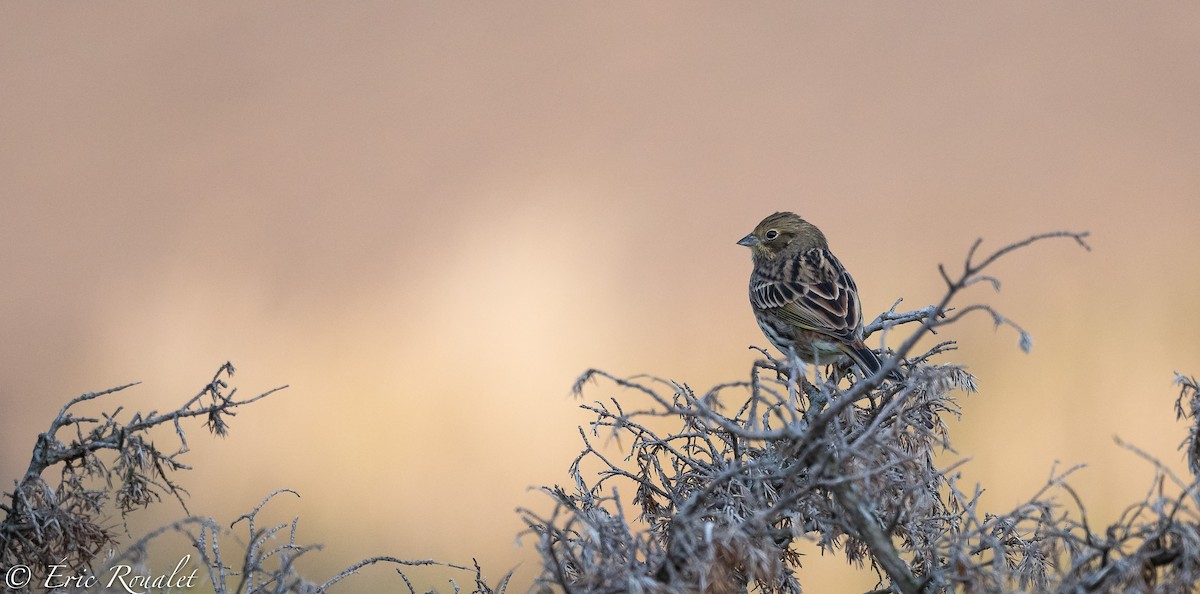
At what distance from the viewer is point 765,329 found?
481 cm

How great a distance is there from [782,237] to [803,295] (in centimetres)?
73

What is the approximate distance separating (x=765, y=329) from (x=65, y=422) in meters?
3.13

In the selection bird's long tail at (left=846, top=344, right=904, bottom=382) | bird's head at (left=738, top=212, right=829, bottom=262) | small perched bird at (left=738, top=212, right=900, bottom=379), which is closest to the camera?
bird's long tail at (left=846, top=344, right=904, bottom=382)

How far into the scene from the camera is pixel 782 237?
5094 millimetres

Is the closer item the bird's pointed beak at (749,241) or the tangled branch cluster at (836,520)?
the tangled branch cluster at (836,520)

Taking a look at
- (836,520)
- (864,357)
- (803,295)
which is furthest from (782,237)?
(836,520)

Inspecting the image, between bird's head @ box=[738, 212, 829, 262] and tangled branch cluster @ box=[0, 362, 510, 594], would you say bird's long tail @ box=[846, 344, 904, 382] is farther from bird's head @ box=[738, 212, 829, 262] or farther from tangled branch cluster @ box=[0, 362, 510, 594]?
tangled branch cluster @ box=[0, 362, 510, 594]

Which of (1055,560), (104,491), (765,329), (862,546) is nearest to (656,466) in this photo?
(862,546)

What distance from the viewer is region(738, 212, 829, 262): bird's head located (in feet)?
16.6

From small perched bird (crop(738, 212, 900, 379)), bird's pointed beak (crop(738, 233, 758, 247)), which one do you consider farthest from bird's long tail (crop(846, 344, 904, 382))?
bird's pointed beak (crop(738, 233, 758, 247))

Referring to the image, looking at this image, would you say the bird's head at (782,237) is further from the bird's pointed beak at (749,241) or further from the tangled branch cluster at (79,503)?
the tangled branch cluster at (79,503)

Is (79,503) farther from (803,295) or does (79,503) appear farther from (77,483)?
(803,295)

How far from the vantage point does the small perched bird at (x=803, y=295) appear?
13.7 feet

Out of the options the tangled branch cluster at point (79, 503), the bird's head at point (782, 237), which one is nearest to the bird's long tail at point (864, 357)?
the bird's head at point (782, 237)
